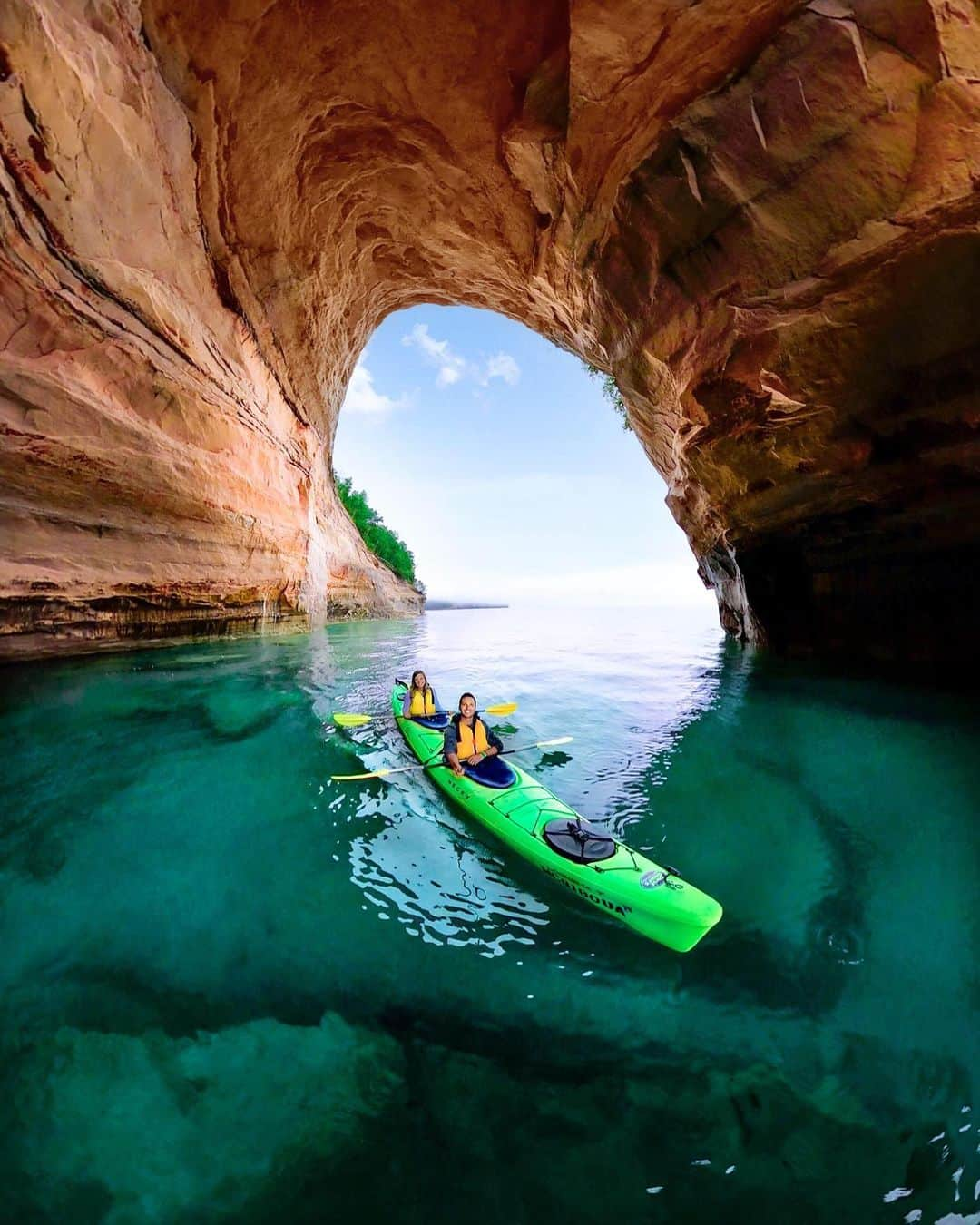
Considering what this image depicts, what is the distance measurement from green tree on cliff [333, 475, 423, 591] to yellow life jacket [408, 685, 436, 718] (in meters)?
27.4

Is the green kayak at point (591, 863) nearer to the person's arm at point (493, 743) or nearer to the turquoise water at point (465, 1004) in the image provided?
the turquoise water at point (465, 1004)

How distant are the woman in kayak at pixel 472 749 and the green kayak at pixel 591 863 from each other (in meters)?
0.10

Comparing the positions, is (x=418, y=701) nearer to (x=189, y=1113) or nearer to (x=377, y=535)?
(x=189, y=1113)

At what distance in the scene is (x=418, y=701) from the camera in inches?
284

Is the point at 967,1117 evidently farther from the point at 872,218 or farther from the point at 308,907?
the point at 872,218

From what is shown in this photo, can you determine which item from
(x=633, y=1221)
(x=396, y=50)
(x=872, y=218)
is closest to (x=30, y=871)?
(x=633, y=1221)

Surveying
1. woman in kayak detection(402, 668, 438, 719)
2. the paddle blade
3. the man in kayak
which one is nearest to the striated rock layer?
the man in kayak

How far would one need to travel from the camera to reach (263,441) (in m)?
12.3

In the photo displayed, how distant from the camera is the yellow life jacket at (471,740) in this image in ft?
17.5

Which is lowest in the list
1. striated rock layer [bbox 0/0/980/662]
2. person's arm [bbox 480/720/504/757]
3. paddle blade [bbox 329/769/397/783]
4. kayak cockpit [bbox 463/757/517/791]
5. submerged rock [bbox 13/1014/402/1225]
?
submerged rock [bbox 13/1014/402/1225]

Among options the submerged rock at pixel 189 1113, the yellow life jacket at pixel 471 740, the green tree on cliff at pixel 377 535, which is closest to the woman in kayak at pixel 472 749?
the yellow life jacket at pixel 471 740

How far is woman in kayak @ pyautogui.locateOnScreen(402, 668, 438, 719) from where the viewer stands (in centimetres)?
714

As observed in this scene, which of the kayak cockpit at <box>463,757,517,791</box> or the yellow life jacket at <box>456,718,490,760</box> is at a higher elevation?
the yellow life jacket at <box>456,718,490,760</box>

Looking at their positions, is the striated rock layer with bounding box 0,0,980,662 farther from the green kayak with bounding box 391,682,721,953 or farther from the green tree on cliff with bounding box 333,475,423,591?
the green tree on cliff with bounding box 333,475,423,591
